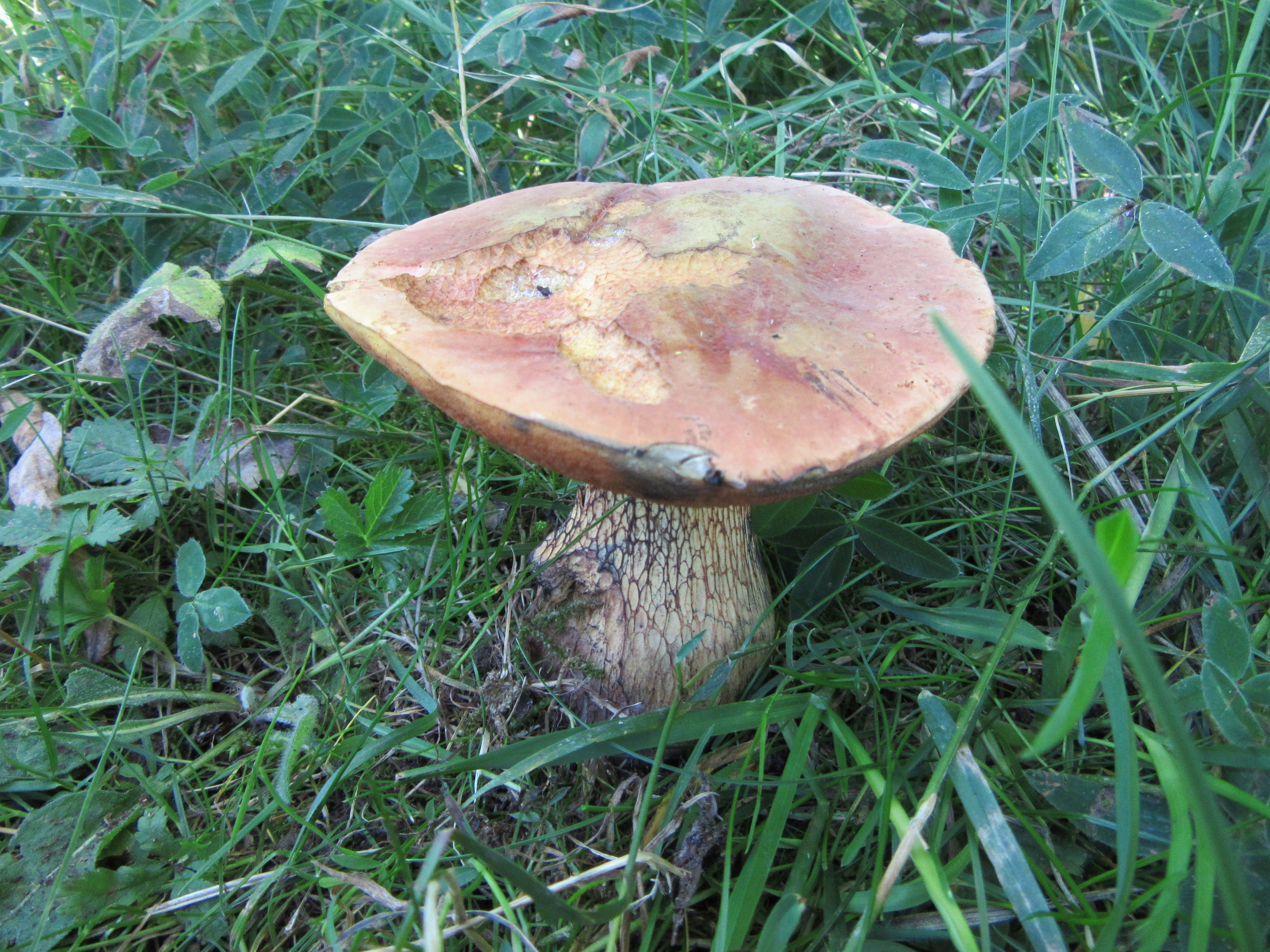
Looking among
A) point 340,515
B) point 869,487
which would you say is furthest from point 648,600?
point 340,515

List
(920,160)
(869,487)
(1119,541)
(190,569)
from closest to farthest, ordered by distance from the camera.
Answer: (1119,541)
(869,487)
(190,569)
(920,160)

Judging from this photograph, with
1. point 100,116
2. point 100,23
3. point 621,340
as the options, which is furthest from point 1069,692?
point 100,23

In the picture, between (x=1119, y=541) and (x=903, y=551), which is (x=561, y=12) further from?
(x=1119, y=541)

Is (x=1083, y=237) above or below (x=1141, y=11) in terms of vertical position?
below

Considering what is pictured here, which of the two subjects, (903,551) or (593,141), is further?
(593,141)

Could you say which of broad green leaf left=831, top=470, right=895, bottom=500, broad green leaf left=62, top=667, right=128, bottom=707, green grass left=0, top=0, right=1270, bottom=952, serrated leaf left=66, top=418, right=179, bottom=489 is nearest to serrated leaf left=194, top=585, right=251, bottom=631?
green grass left=0, top=0, right=1270, bottom=952

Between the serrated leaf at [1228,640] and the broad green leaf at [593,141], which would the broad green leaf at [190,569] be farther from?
the serrated leaf at [1228,640]
